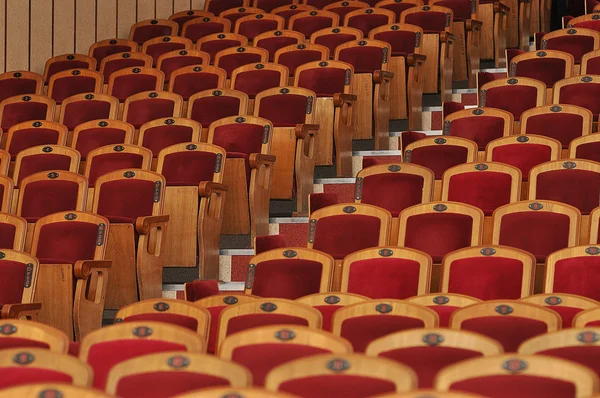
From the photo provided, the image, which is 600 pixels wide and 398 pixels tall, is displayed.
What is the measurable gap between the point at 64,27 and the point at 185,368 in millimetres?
1457

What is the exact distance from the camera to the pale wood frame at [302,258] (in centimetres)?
109

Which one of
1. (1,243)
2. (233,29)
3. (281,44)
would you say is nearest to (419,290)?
(1,243)

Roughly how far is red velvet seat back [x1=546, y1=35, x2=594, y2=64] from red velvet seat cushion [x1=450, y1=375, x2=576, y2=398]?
1060mm

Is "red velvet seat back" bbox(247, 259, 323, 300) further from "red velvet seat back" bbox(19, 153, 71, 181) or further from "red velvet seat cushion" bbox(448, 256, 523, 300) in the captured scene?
"red velvet seat back" bbox(19, 153, 71, 181)

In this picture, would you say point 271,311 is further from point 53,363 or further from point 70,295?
point 70,295

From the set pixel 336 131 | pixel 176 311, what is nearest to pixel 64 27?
pixel 336 131

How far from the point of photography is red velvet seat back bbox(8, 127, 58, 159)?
1.53 meters

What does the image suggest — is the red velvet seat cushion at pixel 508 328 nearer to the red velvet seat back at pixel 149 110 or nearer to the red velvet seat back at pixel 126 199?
the red velvet seat back at pixel 126 199

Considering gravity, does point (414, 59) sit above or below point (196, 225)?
above

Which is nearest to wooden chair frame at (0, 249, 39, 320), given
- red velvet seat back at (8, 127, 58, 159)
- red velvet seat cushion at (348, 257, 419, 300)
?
red velvet seat cushion at (348, 257, 419, 300)

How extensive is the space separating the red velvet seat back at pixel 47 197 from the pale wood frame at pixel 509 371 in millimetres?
728

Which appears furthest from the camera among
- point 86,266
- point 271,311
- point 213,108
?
point 213,108

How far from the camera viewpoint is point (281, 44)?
1882 mm

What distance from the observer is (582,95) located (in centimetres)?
147
